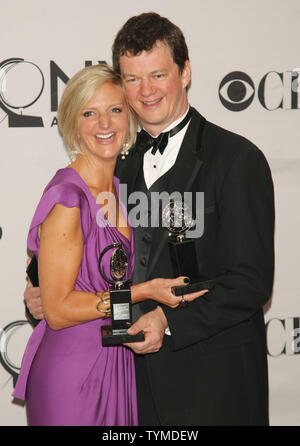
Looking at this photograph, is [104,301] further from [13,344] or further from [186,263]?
[13,344]

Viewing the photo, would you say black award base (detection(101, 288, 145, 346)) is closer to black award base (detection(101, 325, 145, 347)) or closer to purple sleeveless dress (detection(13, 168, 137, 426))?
black award base (detection(101, 325, 145, 347))

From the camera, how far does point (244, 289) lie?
8.01 feet

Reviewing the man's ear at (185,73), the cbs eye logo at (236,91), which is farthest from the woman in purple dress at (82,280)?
the cbs eye logo at (236,91)

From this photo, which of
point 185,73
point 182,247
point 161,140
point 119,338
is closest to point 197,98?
point 185,73

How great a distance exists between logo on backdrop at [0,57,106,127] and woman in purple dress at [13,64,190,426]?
0.88m

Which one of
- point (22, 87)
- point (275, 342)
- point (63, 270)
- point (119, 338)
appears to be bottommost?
point (275, 342)

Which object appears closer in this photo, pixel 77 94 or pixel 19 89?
pixel 77 94

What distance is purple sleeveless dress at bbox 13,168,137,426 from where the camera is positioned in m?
2.50

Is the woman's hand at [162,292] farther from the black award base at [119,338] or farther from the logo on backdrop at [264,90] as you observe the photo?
the logo on backdrop at [264,90]

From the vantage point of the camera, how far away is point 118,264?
7.88 ft

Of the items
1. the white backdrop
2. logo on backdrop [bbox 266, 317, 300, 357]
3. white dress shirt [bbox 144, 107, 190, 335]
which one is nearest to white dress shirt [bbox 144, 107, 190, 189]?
white dress shirt [bbox 144, 107, 190, 335]

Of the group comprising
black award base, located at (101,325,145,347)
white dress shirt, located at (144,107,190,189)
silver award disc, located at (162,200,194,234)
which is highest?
white dress shirt, located at (144,107,190,189)

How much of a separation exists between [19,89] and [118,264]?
1.52m

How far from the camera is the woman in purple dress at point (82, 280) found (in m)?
2.42
